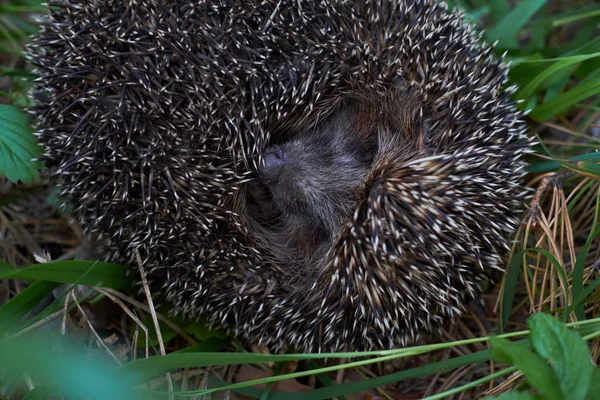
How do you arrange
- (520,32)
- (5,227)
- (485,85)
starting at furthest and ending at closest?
(520,32) < (5,227) < (485,85)

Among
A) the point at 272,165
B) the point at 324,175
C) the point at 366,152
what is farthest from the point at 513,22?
the point at 272,165

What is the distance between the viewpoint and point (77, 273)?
3133 millimetres

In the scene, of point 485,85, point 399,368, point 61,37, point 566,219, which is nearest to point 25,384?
point 61,37

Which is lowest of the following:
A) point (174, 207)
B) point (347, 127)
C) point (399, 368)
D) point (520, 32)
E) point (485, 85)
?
point (399, 368)

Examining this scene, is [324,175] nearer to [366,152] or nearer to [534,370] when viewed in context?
[366,152]

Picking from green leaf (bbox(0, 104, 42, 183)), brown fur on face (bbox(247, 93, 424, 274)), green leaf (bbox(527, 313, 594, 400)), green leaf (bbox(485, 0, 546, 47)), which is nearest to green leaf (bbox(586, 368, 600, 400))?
green leaf (bbox(527, 313, 594, 400))

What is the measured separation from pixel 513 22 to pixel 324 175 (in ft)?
7.18

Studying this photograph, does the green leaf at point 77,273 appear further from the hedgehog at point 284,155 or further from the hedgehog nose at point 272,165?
the hedgehog nose at point 272,165

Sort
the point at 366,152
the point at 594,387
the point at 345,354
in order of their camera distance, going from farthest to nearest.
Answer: the point at 366,152
the point at 345,354
the point at 594,387

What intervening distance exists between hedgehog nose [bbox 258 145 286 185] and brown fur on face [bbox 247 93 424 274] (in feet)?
0.10

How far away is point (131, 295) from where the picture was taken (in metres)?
3.53

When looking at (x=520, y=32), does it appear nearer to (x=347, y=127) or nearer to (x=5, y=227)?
(x=347, y=127)

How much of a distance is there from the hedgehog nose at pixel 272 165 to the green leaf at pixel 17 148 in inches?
50.7

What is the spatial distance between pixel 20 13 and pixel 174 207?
2962 millimetres
